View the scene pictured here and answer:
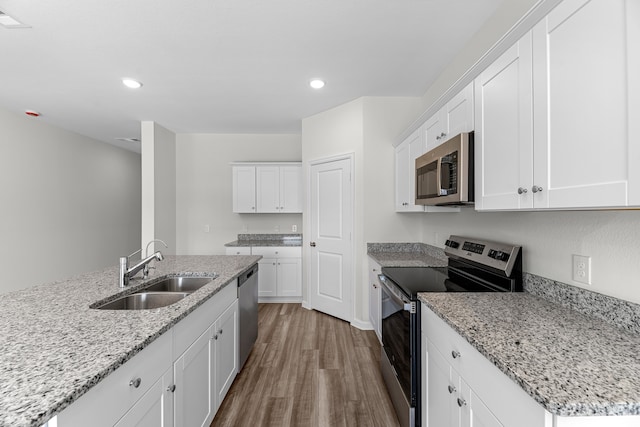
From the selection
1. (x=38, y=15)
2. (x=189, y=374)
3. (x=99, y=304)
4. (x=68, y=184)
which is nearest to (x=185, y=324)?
(x=189, y=374)

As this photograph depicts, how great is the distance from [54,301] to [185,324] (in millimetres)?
661

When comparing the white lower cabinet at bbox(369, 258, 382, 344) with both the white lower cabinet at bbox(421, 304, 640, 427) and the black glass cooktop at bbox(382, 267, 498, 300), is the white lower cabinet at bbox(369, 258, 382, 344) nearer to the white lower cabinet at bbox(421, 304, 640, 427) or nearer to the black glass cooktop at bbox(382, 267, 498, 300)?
the black glass cooktop at bbox(382, 267, 498, 300)

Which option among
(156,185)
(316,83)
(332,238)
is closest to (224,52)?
(316,83)

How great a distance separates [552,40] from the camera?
3.51ft

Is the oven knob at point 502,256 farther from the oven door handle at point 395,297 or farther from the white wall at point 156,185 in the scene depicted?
the white wall at point 156,185

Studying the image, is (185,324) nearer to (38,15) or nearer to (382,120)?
(38,15)

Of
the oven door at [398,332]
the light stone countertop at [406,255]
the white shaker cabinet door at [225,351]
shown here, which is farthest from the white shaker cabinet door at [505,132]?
the white shaker cabinet door at [225,351]

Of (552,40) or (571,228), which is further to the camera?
(571,228)

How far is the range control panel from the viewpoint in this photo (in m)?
1.70

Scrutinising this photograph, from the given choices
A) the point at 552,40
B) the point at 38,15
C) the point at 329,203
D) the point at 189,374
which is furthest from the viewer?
the point at 329,203

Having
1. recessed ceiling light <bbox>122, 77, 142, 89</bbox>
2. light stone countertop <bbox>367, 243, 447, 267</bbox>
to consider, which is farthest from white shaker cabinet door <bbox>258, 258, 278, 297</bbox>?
recessed ceiling light <bbox>122, 77, 142, 89</bbox>

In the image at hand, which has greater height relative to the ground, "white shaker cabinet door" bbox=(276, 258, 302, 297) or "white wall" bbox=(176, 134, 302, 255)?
"white wall" bbox=(176, 134, 302, 255)

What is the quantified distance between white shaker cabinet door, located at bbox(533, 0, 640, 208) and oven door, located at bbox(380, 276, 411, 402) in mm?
→ 940

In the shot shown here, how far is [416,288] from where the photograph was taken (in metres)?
1.78
